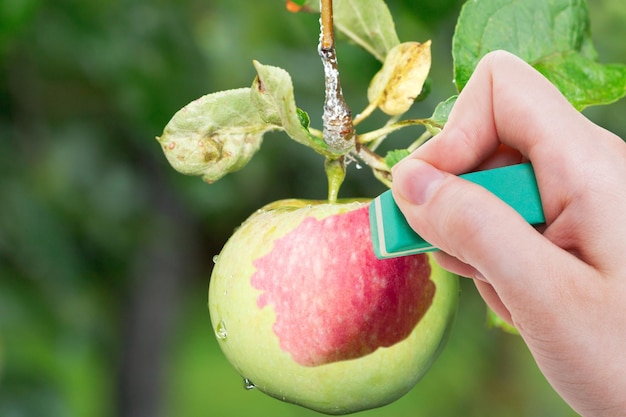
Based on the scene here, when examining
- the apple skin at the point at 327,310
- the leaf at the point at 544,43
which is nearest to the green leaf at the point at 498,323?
the apple skin at the point at 327,310

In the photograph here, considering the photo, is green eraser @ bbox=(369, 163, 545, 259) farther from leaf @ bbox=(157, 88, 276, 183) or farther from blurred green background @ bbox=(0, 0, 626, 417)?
blurred green background @ bbox=(0, 0, 626, 417)

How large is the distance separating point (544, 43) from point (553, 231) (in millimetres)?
238

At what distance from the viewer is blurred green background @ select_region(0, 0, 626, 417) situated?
134 centimetres

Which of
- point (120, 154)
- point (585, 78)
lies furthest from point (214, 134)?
point (120, 154)

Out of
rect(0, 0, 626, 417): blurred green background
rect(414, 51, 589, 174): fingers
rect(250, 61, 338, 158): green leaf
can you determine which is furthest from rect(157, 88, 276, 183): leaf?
rect(0, 0, 626, 417): blurred green background

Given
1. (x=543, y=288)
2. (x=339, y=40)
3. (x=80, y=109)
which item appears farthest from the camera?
(x=80, y=109)

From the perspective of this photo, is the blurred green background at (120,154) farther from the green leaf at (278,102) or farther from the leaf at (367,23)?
the green leaf at (278,102)

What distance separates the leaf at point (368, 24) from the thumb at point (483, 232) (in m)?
0.23

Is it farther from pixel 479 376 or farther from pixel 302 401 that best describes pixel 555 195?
pixel 479 376

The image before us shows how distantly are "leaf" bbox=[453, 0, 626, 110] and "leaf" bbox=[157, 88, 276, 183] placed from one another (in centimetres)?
18

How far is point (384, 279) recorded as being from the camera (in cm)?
62

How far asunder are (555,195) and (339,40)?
31 cm

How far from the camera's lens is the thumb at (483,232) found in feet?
1.59

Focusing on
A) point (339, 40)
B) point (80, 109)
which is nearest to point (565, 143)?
point (339, 40)
